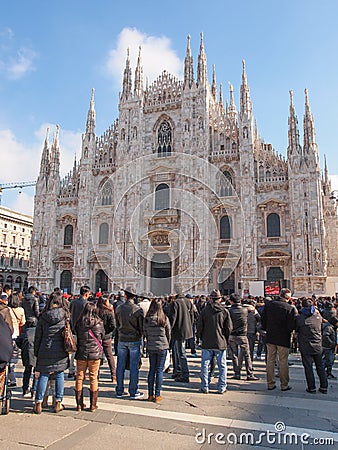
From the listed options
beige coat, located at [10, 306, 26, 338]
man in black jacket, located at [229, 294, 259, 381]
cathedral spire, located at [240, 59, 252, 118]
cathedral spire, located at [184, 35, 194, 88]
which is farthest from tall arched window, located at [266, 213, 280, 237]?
beige coat, located at [10, 306, 26, 338]

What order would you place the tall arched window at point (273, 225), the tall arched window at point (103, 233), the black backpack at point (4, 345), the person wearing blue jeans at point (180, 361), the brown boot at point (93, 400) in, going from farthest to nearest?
the tall arched window at point (103, 233) < the tall arched window at point (273, 225) < the person wearing blue jeans at point (180, 361) < the brown boot at point (93, 400) < the black backpack at point (4, 345)

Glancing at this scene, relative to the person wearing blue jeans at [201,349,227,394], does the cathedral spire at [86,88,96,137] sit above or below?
above

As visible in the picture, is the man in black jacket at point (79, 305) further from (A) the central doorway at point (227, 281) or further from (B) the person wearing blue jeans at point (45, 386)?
(A) the central doorway at point (227, 281)

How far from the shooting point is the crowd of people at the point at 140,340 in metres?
6.21

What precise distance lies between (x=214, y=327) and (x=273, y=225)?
2289 cm

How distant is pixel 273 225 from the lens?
96.5 ft

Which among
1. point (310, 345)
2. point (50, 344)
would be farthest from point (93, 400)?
point (310, 345)

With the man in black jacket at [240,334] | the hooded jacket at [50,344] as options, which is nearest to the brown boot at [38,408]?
the hooded jacket at [50,344]

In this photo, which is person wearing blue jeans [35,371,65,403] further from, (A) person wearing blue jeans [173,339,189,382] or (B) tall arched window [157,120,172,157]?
(B) tall arched window [157,120,172,157]

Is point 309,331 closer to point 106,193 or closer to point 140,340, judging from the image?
point 140,340

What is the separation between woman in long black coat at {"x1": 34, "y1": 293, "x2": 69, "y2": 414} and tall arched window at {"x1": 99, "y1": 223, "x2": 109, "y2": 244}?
89.2 ft

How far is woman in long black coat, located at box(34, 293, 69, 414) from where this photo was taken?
6082mm

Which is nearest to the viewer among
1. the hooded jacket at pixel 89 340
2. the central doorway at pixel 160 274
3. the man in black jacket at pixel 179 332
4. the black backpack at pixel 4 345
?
the black backpack at pixel 4 345

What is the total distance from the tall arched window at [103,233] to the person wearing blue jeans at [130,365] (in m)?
26.4
